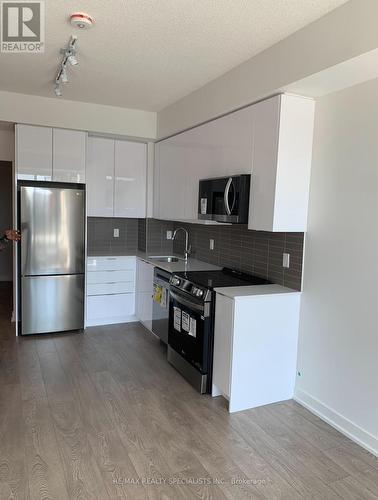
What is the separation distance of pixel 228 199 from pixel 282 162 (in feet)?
1.71

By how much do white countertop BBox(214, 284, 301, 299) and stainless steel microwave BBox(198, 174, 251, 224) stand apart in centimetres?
53

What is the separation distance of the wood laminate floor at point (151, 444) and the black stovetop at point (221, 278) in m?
0.91

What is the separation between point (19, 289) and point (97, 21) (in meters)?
3.04

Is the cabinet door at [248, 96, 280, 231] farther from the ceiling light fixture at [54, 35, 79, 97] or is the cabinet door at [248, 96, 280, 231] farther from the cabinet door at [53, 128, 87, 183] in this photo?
the cabinet door at [53, 128, 87, 183]

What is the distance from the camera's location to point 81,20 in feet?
7.69

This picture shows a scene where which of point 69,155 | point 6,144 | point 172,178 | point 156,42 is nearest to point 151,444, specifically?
point 156,42

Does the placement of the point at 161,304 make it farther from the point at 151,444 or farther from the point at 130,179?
the point at 130,179

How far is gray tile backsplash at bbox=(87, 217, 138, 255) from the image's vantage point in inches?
200

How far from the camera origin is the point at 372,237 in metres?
2.43

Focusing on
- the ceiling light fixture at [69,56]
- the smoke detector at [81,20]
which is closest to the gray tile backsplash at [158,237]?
the ceiling light fixture at [69,56]

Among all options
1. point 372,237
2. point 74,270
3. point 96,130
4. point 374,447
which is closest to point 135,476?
point 374,447

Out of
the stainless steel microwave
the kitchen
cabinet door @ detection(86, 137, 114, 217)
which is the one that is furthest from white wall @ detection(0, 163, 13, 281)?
the stainless steel microwave

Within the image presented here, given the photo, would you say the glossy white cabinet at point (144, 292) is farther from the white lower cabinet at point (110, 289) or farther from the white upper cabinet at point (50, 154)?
the white upper cabinet at point (50, 154)

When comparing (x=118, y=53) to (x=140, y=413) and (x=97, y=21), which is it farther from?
(x=140, y=413)
